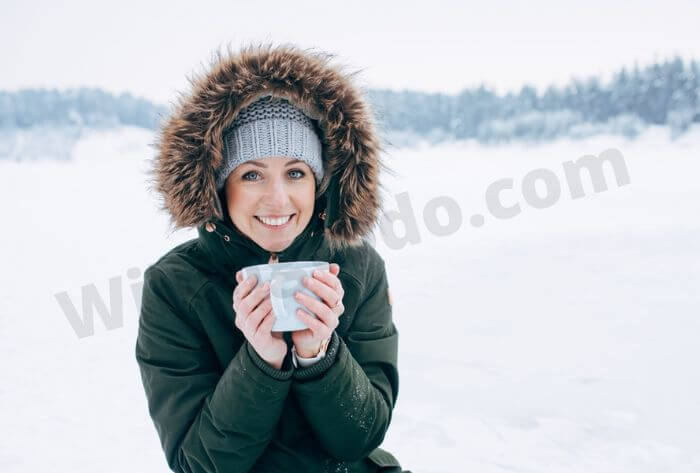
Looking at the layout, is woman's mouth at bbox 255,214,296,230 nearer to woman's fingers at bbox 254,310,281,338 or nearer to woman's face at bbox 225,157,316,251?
woman's face at bbox 225,157,316,251

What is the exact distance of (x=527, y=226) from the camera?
647cm

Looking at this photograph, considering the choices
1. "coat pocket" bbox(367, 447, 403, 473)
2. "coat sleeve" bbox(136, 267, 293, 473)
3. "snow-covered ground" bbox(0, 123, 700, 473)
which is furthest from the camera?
"snow-covered ground" bbox(0, 123, 700, 473)

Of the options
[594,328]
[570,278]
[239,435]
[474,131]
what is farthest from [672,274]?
[474,131]

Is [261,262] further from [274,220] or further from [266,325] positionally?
[266,325]

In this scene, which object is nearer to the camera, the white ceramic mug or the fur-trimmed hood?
the white ceramic mug

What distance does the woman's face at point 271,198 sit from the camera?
3.83ft

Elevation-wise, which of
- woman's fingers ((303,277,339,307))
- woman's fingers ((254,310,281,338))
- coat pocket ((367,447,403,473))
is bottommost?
coat pocket ((367,447,403,473))

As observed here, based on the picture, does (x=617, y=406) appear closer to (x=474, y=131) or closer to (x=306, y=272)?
(x=306, y=272)

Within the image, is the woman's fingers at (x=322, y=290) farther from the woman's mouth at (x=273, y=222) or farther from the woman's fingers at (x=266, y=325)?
the woman's mouth at (x=273, y=222)

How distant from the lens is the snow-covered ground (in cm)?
221

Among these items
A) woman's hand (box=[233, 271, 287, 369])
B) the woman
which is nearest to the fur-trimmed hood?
the woman

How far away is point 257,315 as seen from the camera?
3.12ft

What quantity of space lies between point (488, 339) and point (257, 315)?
2.58 m

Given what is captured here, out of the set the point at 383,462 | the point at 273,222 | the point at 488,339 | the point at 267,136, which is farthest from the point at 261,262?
the point at 488,339
